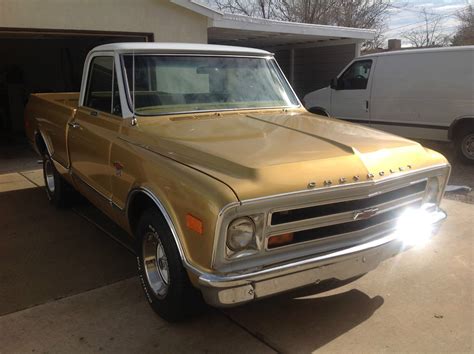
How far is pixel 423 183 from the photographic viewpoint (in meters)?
3.28

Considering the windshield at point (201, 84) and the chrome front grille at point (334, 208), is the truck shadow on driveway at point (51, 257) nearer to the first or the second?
the windshield at point (201, 84)

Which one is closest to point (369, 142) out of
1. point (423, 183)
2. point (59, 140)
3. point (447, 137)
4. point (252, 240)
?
point (423, 183)

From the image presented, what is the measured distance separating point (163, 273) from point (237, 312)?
2.02ft

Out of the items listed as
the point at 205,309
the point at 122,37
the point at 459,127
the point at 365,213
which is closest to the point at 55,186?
the point at 205,309

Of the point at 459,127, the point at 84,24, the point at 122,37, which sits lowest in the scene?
the point at 459,127

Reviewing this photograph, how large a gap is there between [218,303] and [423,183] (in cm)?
173

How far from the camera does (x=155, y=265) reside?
3.35 metres

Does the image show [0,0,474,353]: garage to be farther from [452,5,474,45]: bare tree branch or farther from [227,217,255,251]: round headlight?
[452,5,474,45]: bare tree branch

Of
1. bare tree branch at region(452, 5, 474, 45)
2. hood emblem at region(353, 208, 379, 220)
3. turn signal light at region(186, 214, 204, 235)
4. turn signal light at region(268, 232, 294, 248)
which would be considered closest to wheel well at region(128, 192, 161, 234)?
turn signal light at region(186, 214, 204, 235)

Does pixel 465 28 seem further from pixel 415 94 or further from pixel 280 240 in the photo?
pixel 280 240

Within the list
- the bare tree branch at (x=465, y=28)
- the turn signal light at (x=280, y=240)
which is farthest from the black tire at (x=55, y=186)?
the bare tree branch at (x=465, y=28)

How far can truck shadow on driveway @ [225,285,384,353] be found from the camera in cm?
301

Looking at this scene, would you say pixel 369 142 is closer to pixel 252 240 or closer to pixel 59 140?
pixel 252 240

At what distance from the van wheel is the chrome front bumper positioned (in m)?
6.31
